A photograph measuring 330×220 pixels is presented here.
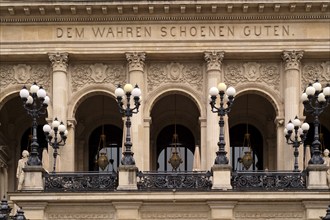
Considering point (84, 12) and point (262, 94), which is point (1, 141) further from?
point (262, 94)

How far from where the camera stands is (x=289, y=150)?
4656 centimetres

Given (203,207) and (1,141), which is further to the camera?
(1,141)

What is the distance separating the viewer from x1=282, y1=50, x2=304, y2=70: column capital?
47.6 metres

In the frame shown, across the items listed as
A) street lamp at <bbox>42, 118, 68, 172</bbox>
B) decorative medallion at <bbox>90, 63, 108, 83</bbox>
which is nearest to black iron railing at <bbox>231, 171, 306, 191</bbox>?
street lamp at <bbox>42, 118, 68, 172</bbox>

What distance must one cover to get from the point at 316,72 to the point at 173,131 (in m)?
8.69

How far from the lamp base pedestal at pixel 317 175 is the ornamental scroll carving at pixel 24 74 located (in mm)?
17739

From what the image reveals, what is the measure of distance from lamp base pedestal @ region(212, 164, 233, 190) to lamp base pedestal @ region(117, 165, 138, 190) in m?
2.38

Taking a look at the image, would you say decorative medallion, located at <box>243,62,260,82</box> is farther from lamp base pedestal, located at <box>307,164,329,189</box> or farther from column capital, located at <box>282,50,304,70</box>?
lamp base pedestal, located at <box>307,164,329,189</box>

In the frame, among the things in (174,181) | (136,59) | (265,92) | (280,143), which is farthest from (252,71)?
(174,181)

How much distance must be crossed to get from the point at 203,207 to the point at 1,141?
67.6 feet

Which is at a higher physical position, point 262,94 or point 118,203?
point 262,94

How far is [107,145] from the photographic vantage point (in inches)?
2112

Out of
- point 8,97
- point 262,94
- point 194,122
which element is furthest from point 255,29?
point 8,97

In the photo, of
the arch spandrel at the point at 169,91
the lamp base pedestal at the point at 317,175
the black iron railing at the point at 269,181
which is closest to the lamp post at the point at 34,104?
the black iron railing at the point at 269,181
